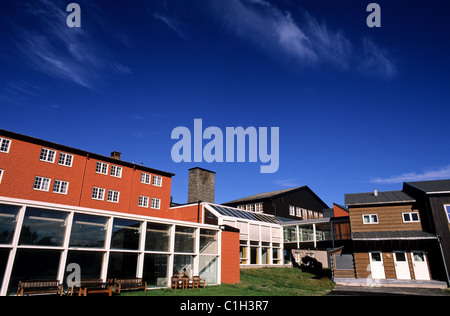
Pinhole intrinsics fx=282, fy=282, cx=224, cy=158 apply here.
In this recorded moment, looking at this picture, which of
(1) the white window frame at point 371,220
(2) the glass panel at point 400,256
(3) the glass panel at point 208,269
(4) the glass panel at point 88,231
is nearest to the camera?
(4) the glass panel at point 88,231

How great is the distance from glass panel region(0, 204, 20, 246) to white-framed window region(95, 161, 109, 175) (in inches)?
618

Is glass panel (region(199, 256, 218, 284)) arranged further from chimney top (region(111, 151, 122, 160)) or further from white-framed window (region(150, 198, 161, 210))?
chimney top (region(111, 151, 122, 160))

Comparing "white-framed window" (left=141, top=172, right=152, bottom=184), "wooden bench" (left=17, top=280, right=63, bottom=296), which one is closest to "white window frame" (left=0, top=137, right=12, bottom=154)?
"white-framed window" (left=141, top=172, right=152, bottom=184)

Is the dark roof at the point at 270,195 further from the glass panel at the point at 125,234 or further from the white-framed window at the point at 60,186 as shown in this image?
the glass panel at the point at 125,234

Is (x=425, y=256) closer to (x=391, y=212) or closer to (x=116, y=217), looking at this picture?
(x=391, y=212)

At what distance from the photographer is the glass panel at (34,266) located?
34.8 feet

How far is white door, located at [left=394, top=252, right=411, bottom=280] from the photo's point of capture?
1941cm

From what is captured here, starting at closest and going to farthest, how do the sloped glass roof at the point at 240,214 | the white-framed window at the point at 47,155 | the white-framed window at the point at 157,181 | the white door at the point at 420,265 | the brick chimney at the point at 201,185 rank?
1. the white door at the point at 420,265
2. the white-framed window at the point at 47,155
3. the sloped glass roof at the point at 240,214
4. the white-framed window at the point at 157,181
5. the brick chimney at the point at 201,185

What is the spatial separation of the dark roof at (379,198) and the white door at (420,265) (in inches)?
146

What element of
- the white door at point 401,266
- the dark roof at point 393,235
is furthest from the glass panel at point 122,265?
the white door at point 401,266
